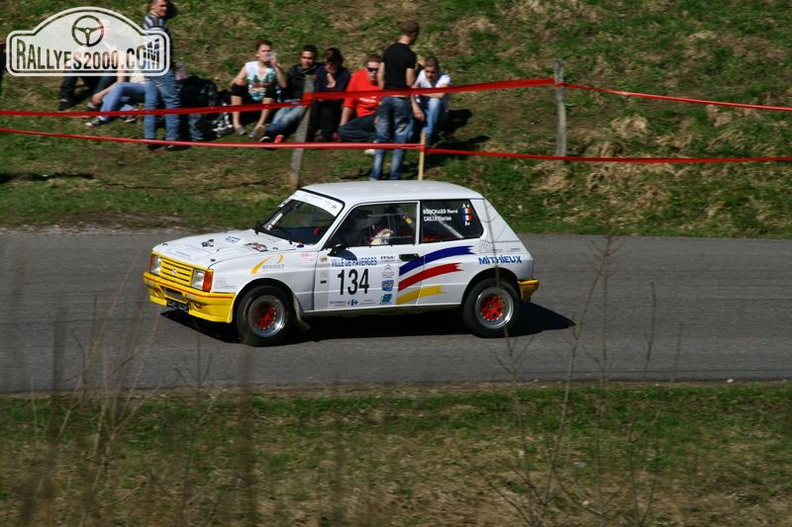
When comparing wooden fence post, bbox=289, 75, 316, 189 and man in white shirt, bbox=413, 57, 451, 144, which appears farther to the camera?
man in white shirt, bbox=413, 57, 451, 144

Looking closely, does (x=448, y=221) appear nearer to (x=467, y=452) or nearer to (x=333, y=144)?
(x=467, y=452)

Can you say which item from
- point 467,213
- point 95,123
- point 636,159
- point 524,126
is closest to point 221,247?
point 467,213

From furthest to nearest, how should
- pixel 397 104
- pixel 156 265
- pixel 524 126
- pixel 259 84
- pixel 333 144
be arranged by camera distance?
pixel 524 126 < pixel 259 84 < pixel 397 104 < pixel 333 144 < pixel 156 265

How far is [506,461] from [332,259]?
10.2 ft

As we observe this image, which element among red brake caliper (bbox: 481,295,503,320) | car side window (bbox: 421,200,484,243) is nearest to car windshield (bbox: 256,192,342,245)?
car side window (bbox: 421,200,484,243)

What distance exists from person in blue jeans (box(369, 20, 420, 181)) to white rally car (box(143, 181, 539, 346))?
5.10m

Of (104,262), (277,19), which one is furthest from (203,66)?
(104,262)

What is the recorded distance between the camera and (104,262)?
1355 cm

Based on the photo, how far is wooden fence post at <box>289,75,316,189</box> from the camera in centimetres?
1683

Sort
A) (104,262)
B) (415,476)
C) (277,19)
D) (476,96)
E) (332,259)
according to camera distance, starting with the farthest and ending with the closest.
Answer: (277,19) < (476,96) < (104,262) < (332,259) < (415,476)

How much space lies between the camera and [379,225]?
37.3ft

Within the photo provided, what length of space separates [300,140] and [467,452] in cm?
881

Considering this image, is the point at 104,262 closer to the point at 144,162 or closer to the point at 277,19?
the point at 144,162

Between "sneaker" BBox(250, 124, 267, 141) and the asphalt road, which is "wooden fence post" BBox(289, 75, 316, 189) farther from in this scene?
the asphalt road
